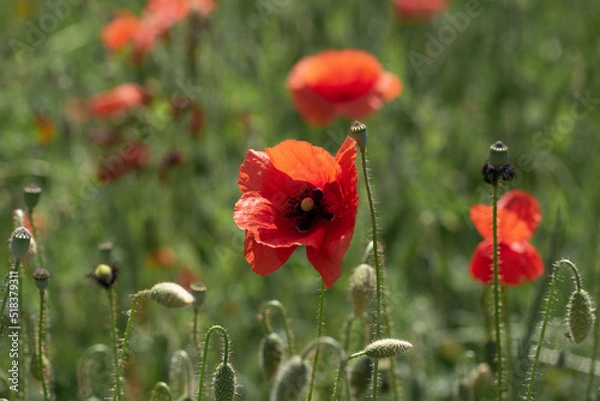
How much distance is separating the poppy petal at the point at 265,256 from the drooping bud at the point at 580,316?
565mm

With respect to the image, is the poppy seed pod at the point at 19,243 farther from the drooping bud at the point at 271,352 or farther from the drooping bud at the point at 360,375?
the drooping bud at the point at 360,375

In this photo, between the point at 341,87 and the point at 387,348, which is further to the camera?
the point at 341,87

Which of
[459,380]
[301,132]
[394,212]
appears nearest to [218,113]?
[301,132]

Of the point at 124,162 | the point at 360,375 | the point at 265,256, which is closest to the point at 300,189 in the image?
the point at 265,256

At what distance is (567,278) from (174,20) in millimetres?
2030

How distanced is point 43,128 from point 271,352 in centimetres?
207

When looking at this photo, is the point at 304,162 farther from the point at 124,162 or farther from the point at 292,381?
the point at 124,162

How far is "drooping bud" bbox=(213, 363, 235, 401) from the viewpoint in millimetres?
1810

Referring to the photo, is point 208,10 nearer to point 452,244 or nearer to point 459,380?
point 452,244

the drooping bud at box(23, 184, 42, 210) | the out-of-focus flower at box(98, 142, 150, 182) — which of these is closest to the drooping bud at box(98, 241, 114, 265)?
the drooping bud at box(23, 184, 42, 210)

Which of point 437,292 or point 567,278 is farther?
point 567,278

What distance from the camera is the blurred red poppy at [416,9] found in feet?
17.5

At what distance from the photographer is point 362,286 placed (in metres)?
2.04

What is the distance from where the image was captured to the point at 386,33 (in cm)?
525
